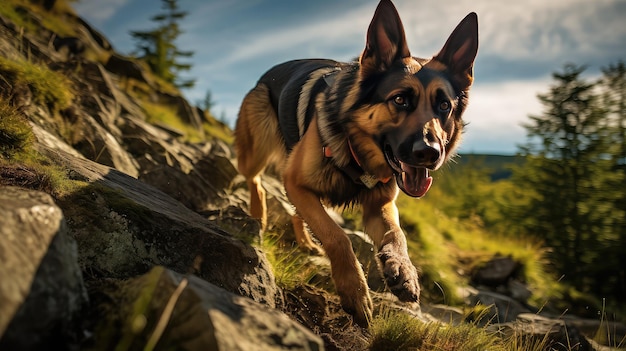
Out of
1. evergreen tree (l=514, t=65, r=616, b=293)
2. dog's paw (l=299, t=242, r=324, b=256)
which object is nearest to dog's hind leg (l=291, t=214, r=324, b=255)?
dog's paw (l=299, t=242, r=324, b=256)

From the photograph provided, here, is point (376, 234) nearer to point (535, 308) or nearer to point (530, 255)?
point (535, 308)

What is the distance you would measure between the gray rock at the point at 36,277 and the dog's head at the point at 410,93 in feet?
6.81

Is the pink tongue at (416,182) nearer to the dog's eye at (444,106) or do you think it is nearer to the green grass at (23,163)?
the dog's eye at (444,106)

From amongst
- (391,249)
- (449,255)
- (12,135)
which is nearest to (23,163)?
(12,135)

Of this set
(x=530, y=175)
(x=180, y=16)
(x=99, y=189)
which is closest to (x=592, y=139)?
(x=530, y=175)

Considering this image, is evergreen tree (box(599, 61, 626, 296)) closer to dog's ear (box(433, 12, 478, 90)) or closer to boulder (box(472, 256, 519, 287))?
boulder (box(472, 256, 519, 287))

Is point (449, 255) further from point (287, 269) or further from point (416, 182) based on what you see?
point (416, 182)

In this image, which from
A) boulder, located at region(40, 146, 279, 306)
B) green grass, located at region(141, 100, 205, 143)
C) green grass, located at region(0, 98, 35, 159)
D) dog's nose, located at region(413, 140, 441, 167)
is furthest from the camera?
green grass, located at region(141, 100, 205, 143)

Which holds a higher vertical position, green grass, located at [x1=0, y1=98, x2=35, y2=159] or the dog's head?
the dog's head

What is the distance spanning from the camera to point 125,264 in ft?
7.41

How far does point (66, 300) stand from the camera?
1.43 meters

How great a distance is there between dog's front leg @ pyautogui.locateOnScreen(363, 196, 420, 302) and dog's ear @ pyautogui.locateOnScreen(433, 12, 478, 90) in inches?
48.5

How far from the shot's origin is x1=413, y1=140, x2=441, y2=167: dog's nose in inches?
105

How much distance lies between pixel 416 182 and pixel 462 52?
4.33 feet
